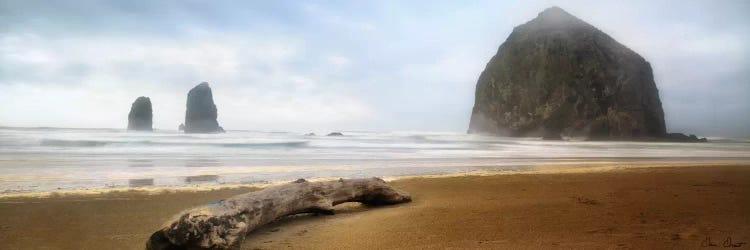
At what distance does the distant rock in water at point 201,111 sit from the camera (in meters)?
104

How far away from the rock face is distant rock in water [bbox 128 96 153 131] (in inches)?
3272

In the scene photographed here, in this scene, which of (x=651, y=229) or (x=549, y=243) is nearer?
(x=549, y=243)

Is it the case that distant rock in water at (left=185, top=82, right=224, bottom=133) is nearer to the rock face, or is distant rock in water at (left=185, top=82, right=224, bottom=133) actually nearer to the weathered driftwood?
the rock face

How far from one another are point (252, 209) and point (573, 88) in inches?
2972

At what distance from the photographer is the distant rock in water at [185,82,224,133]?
10431cm

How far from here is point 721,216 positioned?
5121 mm

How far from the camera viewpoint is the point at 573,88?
7062 centimetres

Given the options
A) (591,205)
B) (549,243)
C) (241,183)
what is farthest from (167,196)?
(591,205)

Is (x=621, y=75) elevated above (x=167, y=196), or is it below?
above

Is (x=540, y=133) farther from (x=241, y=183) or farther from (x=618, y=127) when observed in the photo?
(x=241, y=183)

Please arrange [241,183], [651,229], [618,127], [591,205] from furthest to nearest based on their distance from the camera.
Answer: [618,127]
[241,183]
[591,205]
[651,229]

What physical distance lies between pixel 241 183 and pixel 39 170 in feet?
19.6
